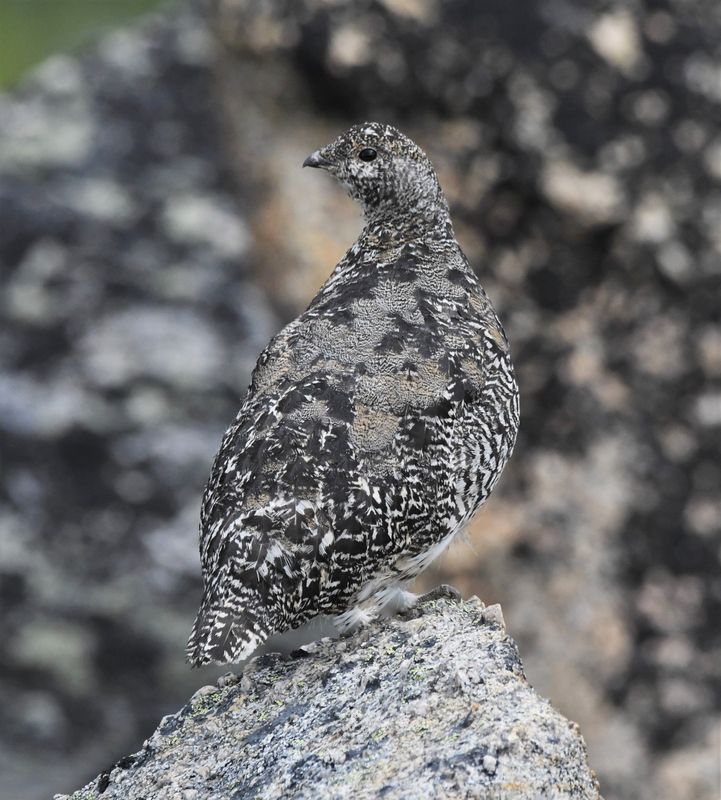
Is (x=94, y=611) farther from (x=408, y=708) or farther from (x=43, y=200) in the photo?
(x=408, y=708)

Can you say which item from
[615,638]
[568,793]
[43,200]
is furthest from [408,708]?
[43,200]

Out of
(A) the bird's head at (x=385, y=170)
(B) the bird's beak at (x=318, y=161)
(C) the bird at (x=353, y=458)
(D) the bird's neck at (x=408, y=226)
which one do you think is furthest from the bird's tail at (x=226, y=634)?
(B) the bird's beak at (x=318, y=161)

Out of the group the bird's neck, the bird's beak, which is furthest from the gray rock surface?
the bird's beak

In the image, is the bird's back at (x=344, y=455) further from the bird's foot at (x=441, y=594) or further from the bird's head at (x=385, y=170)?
the bird's head at (x=385, y=170)

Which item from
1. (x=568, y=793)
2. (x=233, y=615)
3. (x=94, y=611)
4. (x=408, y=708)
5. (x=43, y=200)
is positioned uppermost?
(x=43, y=200)

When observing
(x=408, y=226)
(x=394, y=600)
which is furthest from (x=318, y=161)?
(x=394, y=600)

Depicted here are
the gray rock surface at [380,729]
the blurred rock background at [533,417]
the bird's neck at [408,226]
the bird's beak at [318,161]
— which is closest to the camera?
the gray rock surface at [380,729]

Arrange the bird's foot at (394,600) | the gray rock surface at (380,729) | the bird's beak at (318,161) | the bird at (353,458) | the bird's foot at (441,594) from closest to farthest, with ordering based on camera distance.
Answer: the gray rock surface at (380,729), the bird at (353,458), the bird's foot at (394,600), the bird's foot at (441,594), the bird's beak at (318,161)
